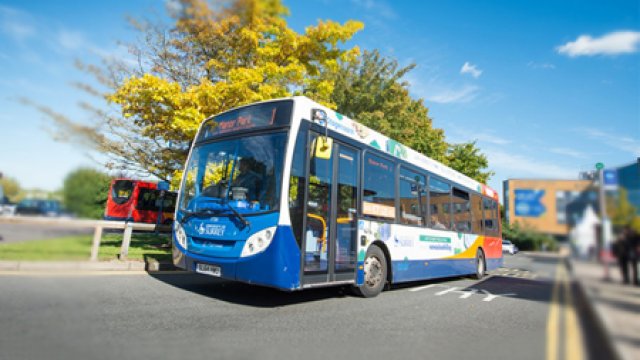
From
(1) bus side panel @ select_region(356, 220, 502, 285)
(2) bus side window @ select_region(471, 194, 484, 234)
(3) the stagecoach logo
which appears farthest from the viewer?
(2) bus side window @ select_region(471, 194, 484, 234)

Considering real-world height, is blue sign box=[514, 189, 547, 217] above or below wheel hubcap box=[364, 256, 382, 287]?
above

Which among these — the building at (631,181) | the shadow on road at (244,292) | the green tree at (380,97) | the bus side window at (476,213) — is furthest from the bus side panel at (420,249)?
the green tree at (380,97)

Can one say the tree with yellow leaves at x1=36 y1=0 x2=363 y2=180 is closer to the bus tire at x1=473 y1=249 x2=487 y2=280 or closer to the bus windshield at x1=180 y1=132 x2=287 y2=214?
the bus windshield at x1=180 y1=132 x2=287 y2=214

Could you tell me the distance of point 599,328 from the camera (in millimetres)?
574

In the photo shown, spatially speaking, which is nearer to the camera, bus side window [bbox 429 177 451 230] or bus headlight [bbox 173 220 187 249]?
bus headlight [bbox 173 220 187 249]

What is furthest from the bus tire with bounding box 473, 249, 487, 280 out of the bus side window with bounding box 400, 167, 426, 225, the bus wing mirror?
the bus wing mirror

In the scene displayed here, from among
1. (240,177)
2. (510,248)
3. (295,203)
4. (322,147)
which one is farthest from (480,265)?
(510,248)

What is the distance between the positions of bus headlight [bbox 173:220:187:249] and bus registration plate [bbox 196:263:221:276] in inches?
18.7

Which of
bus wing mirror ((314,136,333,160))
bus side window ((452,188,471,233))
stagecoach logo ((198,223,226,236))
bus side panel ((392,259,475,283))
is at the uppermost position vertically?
bus wing mirror ((314,136,333,160))

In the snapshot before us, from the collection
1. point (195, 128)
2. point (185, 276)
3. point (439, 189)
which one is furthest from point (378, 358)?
point (195, 128)

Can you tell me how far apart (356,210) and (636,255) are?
222 inches

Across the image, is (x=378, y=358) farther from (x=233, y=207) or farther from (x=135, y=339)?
(x=233, y=207)

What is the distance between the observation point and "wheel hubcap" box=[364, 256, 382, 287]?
643 centimetres

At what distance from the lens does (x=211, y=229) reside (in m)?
5.35
